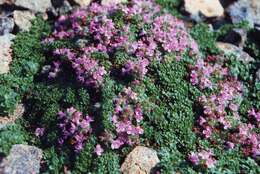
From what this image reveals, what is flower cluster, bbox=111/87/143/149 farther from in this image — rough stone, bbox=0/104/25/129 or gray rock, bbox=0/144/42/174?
rough stone, bbox=0/104/25/129

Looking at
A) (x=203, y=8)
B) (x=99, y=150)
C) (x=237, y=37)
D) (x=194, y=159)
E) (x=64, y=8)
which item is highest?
(x=203, y=8)

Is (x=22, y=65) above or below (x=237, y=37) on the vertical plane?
below

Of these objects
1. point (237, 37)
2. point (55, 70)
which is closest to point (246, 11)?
point (237, 37)

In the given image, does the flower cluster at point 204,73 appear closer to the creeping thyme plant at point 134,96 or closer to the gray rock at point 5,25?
the creeping thyme plant at point 134,96

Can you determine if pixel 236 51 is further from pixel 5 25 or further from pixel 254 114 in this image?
pixel 5 25

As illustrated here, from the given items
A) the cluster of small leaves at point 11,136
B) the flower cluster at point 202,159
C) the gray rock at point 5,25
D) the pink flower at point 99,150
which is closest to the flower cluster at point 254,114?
the flower cluster at point 202,159

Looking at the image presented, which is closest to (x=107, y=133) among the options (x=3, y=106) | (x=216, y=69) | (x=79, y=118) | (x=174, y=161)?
(x=79, y=118)

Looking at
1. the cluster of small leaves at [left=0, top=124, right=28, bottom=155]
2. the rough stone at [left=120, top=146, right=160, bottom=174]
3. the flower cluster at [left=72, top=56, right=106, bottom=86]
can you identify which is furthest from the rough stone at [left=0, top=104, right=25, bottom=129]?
the rough stone at [left=120, top=146, right=160, bottom=174]
